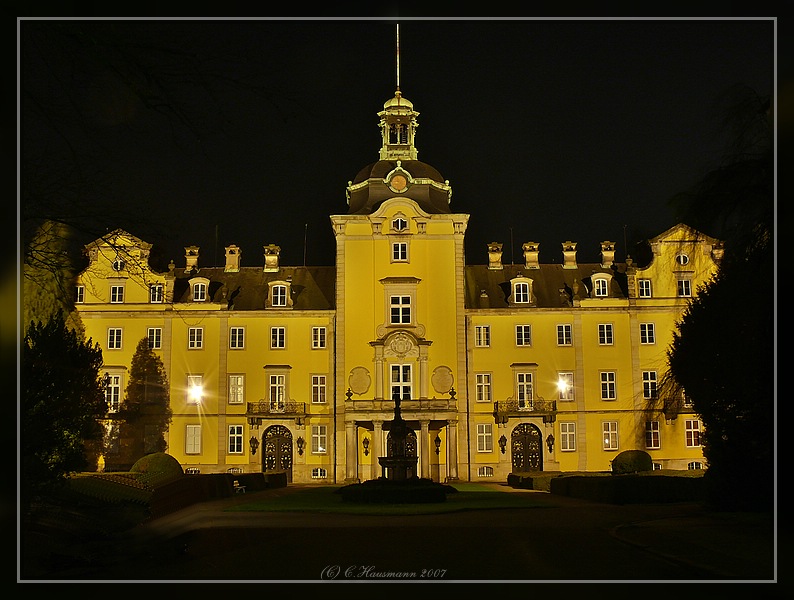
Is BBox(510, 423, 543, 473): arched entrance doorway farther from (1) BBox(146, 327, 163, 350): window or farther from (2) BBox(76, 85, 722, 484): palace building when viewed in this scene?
(1) BBox(146, 327, 163, 350): window

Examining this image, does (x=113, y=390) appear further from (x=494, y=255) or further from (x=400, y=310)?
(x=494, y=255)

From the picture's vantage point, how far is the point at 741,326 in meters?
13.6

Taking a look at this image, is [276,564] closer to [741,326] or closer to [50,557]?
[50,557]

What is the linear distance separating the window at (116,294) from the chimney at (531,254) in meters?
18.6

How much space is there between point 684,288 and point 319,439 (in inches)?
684

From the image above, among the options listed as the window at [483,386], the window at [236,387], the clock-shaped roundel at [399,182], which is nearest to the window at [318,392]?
the window at [236,387]

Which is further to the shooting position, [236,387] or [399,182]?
[236,387]

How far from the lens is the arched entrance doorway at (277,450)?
43219mm

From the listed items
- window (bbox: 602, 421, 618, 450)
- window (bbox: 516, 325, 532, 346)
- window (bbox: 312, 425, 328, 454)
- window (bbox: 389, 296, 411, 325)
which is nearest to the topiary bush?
window (bbox: 602, 421, 618, 450)

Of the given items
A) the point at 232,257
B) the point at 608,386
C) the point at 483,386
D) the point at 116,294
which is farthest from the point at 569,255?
the point at 116,294

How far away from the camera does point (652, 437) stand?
141 ft

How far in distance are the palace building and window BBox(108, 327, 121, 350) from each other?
0.04 metres

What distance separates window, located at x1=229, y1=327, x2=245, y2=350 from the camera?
44.2 metres

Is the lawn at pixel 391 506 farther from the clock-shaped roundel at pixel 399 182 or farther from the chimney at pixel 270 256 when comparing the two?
the chimney at pixel 270 256
